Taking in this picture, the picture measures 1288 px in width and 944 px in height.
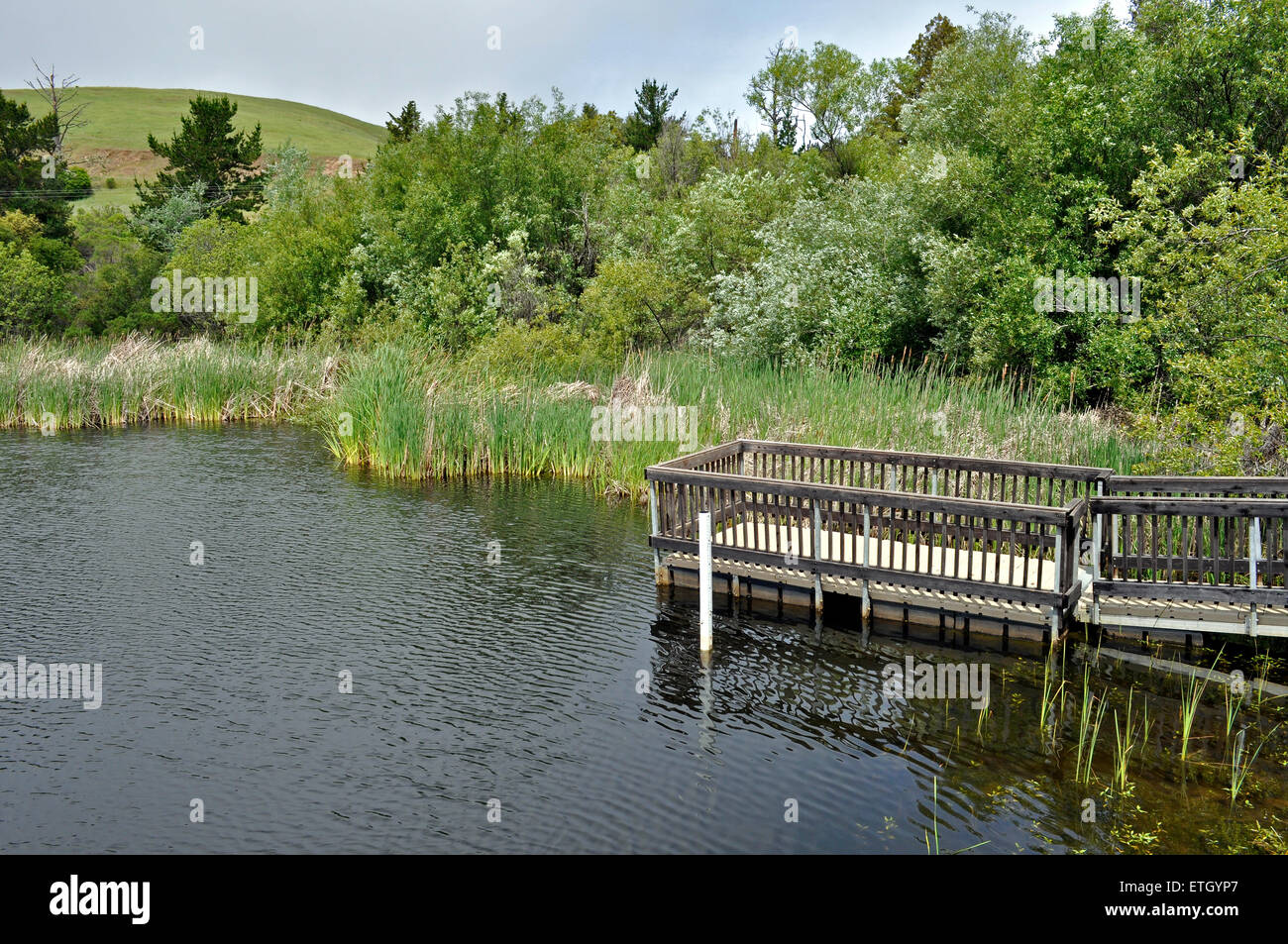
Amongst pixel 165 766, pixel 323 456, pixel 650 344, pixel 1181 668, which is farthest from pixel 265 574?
pixel 650 344

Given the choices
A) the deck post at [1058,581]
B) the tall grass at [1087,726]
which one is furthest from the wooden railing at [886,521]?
the tall grass at [1087,726]

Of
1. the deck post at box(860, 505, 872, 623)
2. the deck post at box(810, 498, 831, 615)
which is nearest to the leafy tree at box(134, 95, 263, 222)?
the deck post at box(810, 498, 831, 615)

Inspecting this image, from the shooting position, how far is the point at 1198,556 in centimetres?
1191

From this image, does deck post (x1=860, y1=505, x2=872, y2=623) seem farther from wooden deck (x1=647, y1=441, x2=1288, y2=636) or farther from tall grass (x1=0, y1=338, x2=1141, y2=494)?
tall grass (x1=0, y1=338, x2=1141, y2=494)

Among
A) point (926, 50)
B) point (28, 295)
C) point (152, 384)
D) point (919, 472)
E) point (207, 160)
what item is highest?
point (926, 50)

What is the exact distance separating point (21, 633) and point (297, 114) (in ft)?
435

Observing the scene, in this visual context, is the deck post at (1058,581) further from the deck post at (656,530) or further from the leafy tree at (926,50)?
the leafy tree at (926,50)

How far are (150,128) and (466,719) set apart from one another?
4725 inches

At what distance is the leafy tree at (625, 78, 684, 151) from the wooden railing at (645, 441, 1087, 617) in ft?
169

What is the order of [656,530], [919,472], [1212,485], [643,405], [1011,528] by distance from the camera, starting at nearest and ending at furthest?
[1011,528]
[1212,485]
[656,530]
[919,472]
[643,405]

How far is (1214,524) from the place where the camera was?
11672mm

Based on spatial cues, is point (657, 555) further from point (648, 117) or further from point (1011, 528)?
point (648, 117)

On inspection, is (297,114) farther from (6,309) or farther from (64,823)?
(64,823)

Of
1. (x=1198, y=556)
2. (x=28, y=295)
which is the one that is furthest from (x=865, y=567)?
(x=28, y=295)
